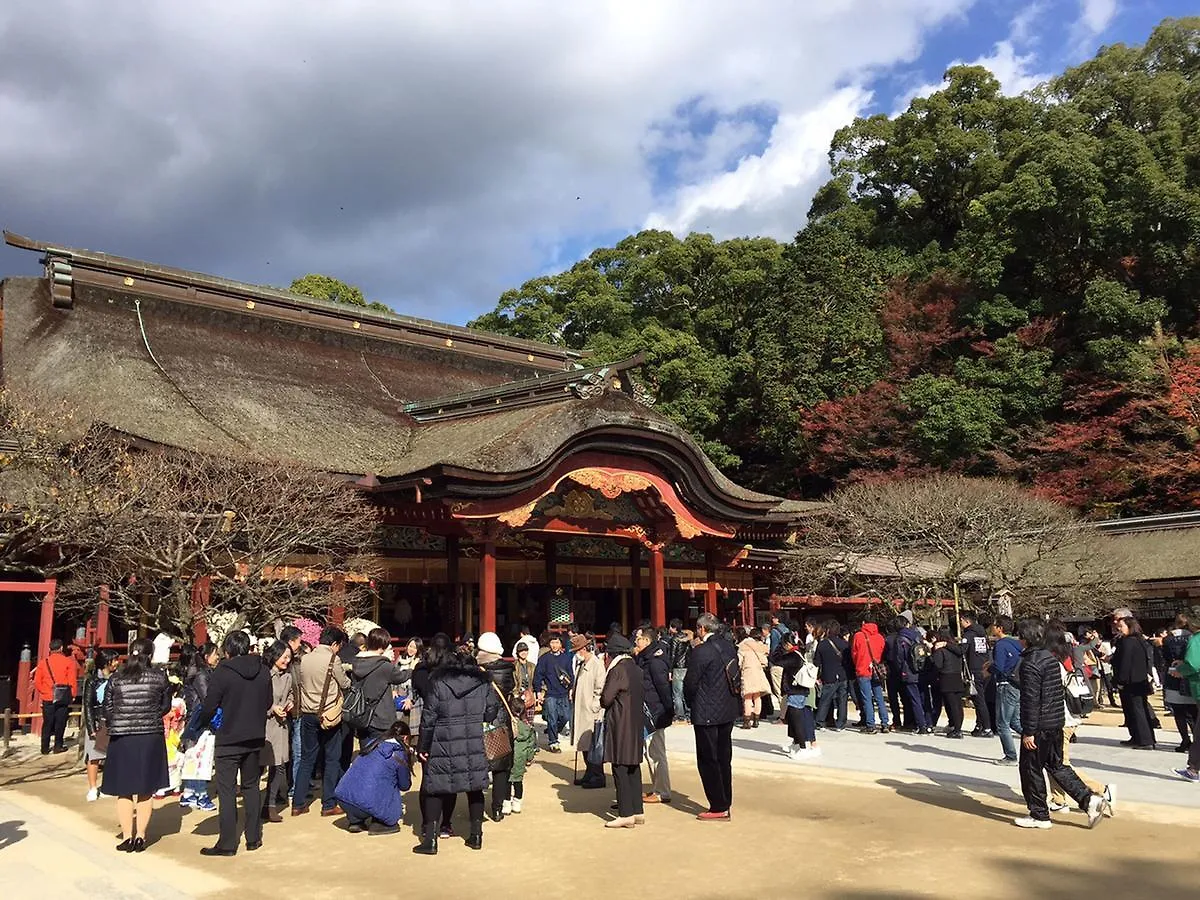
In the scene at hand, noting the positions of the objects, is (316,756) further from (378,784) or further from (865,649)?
(865,649)

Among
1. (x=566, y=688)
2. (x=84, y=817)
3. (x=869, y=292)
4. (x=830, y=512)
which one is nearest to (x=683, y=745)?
(x=566, y=688)

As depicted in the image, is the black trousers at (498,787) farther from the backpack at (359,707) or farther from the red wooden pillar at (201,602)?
the red wooden pillar at (201,602)

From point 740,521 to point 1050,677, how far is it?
13205 millimetres

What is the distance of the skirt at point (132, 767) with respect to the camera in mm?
7082

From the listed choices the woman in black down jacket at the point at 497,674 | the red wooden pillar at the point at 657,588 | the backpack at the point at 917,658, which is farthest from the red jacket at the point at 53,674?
the backpack at the point at 917,658

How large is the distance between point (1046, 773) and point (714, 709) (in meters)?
2.62

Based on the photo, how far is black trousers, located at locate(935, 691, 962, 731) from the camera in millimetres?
12633

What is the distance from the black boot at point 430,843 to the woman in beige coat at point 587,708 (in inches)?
109

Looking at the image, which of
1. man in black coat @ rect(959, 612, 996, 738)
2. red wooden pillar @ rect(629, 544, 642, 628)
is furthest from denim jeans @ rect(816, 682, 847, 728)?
red wooden pillar @ rect(629, 544, 642, 628)

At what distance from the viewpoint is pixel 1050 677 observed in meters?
7.38

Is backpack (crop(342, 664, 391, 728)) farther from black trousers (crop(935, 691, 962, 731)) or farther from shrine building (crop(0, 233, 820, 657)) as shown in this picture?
black trousers (crop(935, 691, 962, 731))

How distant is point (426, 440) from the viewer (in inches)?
803

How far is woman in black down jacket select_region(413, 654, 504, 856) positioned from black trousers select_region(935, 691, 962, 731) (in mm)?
7617

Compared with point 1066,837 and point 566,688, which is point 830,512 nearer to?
Result: point 566,688
